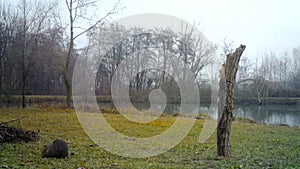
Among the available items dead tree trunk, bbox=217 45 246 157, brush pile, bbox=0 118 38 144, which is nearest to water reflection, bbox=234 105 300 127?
dead tree trunk, bbox=217 45 246 157

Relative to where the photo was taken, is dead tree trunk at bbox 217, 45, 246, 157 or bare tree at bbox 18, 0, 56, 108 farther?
bare tree at bbox 18, 0, 56, 108

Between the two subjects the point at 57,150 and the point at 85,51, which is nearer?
the point at 57,150

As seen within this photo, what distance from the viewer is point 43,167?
15.6 ft

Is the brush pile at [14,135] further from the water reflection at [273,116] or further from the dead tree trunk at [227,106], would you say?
the water reflection at [273,116]

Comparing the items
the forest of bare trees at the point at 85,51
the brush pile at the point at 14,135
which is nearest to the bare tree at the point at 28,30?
the forest of bare trees at the point at 85,51

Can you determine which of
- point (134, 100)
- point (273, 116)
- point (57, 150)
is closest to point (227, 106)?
point (57, 150)

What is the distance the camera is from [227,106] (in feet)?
20.6

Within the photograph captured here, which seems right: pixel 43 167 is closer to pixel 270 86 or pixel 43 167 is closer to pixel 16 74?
pixel 16 74

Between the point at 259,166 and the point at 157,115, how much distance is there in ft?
39.0

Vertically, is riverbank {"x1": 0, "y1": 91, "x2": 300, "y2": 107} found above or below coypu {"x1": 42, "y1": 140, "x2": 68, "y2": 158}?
above

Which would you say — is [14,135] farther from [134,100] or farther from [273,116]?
[273,116]

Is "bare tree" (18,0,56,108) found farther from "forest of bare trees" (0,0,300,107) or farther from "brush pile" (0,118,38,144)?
"brush pile" (0,118,38,144)

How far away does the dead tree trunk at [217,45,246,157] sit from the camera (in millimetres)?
6238

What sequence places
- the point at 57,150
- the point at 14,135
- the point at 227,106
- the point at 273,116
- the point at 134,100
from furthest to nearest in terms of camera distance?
the point at 273,116 → the point at 134,100 → the point at 14,135 → the point at 227,106 → the point at 57,150
